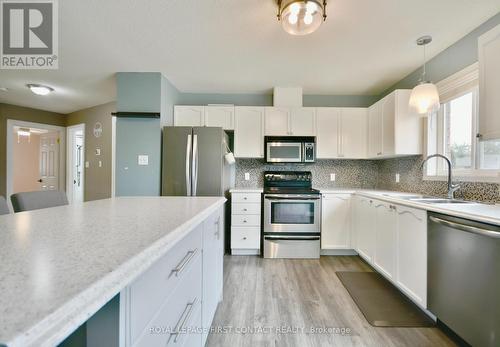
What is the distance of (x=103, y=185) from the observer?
4.15 metres

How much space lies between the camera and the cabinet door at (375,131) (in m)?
2.84

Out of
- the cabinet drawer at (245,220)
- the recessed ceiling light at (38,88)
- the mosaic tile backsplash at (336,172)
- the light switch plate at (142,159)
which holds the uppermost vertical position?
the recessed ceiling light at (38,88)

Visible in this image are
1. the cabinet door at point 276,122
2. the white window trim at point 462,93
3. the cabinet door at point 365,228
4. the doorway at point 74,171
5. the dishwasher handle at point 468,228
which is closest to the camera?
the dishwasher handle at point 468,228

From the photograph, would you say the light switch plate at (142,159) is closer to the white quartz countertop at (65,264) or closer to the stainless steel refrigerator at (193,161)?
the stainless steel refrigerator at (193,161)

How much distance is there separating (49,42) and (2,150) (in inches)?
136

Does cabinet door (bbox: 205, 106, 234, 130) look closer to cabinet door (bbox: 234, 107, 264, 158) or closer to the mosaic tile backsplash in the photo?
cabinet door (bbox: 234, 107, 264, 158)

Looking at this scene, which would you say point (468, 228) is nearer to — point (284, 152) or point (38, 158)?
point (284, 152)

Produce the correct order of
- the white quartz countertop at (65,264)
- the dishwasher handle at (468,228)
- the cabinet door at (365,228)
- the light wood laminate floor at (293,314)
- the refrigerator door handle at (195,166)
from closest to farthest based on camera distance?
the white quartz countertop at (65,264)
the dishwasher handle at (468,228)
the light wood laminate floor at (293,314)
the cabinet door at (365,228)
the refrigerator door handle at (195,166)

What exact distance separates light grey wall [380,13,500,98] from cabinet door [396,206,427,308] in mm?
1475

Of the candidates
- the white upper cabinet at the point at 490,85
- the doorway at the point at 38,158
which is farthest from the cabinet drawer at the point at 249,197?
the doorway at the point at 38,158

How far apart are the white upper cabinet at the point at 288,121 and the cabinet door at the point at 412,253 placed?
1.68m

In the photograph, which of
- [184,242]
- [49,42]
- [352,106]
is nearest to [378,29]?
[352,106]

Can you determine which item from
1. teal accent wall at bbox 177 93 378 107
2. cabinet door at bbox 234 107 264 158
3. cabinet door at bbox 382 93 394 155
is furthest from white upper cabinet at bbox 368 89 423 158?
cabinet door at bbox 234 107 264 158

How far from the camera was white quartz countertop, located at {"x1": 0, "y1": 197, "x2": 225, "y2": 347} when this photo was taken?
0.32 meters
